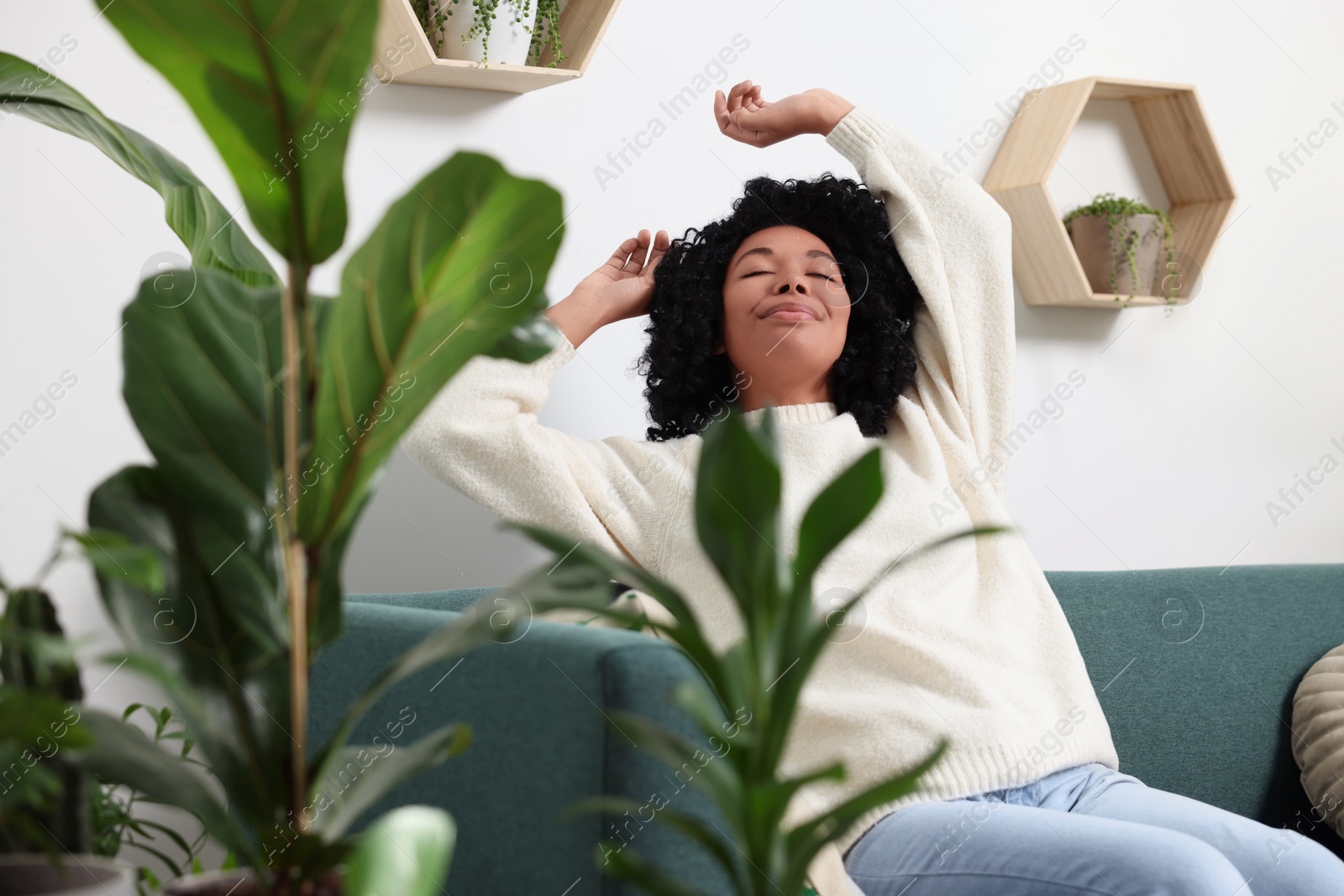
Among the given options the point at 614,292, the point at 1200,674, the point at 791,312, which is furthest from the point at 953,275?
the point at 1200,674

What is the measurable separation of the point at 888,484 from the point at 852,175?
810 mm

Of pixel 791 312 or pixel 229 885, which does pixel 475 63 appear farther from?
pixel 229 885

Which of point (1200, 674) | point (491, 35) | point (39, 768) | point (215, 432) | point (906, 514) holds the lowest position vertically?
point (1200, 674)

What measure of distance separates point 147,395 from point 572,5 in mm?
1274

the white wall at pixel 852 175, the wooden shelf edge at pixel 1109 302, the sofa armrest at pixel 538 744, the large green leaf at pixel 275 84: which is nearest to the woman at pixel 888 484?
the white wall at pixel 852 175

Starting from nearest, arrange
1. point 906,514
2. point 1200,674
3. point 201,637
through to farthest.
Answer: point 201,637
point 906,514
point 1200,674

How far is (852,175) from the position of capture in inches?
78.2

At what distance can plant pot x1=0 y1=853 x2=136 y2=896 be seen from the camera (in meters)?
0.63

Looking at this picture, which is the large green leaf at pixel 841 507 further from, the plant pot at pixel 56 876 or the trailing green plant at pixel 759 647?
the plant pot at pixel 56 876

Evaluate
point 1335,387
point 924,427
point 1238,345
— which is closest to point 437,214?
point 924,427

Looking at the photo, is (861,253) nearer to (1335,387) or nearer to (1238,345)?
(1238,345)

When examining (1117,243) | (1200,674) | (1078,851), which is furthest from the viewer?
(1117,243)

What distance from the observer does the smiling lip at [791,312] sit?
156 centimetres

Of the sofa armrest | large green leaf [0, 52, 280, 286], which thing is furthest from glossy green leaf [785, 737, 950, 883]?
large green leaf [0, 52, 280, 286]
